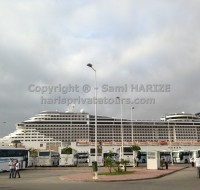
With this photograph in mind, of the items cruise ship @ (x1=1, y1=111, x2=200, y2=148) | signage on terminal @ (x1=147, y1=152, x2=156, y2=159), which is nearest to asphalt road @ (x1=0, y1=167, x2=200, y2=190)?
signage on terminal @ (x1=147, y1=152, x2=156, y2=159)

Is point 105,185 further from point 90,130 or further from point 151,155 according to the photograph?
point 90,130

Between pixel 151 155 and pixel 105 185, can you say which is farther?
pixel 151 155

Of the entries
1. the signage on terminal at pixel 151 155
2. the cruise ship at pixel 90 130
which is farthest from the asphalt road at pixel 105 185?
the cruise ship at pixel 90 130

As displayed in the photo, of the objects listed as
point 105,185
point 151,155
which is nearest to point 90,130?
point 151,155

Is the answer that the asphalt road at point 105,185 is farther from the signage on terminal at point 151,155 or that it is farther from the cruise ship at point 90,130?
the cruise ship at point 90,130

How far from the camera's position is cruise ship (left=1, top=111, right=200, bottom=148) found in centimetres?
9638

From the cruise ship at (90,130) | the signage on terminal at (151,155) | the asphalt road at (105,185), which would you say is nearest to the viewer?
the asphalt road at (105,185)

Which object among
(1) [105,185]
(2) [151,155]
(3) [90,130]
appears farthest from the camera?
(3) [90,130]

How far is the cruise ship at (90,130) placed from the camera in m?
96.4

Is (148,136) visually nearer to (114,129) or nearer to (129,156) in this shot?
(114,129)

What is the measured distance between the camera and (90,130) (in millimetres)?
104750

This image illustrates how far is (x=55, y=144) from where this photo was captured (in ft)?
305

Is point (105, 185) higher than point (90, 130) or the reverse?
the reverse

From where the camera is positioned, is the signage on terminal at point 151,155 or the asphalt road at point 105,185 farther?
the signage on terminal at point 151,155
